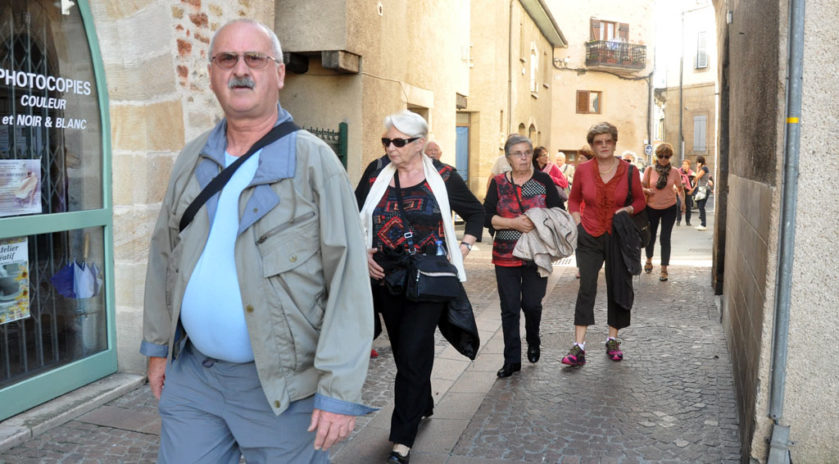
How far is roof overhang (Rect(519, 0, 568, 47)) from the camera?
25.5 metres

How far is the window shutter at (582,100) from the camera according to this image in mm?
37969

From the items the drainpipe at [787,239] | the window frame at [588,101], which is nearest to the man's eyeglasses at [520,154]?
the drainpipe at [787,239]

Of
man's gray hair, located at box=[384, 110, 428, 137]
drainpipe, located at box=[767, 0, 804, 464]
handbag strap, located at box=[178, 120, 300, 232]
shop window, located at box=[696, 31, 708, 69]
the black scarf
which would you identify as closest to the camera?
handbag strap, located at box=[178, 120, 300, 232]

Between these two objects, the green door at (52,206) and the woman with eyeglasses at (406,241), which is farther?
the green door at (52,206)

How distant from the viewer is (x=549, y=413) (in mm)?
4875

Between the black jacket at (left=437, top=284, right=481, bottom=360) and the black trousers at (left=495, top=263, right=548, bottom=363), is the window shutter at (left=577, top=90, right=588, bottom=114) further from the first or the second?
the black jacket at (left=437, top=284, right=481, bottom=360)

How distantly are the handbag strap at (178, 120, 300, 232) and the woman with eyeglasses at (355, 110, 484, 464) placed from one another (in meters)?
1.81

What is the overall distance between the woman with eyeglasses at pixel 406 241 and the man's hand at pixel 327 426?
6.16ft

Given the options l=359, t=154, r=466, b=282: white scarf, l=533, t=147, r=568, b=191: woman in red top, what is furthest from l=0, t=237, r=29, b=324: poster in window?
l=533, t=147, r=568, b=191: woman in red top

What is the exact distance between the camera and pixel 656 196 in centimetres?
1066

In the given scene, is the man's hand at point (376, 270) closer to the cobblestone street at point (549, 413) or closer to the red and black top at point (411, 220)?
the red and black top at point (411, 220)

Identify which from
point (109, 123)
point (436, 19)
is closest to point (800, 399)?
point (109, 123)

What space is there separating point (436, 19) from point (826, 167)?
35.1 feet

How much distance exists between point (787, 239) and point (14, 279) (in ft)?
13.1
